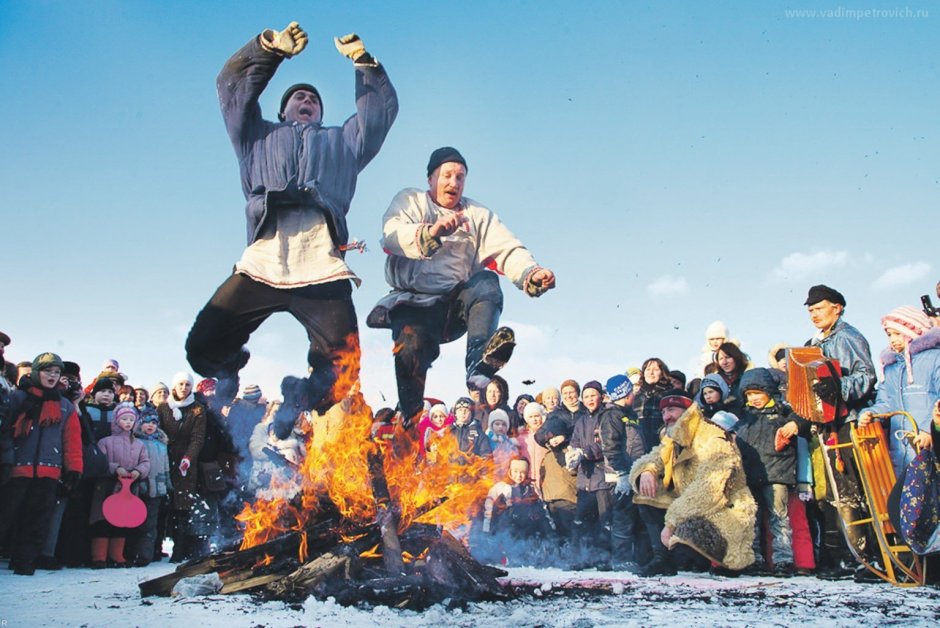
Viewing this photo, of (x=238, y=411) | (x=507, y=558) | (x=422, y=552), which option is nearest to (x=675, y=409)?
(x=507, y=558)

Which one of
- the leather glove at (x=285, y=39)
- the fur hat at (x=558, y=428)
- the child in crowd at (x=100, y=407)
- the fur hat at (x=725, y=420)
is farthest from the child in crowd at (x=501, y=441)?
the leather glove at (x=285, y=39)

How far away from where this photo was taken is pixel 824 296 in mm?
6516

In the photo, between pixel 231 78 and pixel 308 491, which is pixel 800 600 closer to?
pixel 308 491

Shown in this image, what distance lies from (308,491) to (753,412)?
4.11 m

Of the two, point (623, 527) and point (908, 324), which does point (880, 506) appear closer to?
point (908, 324)

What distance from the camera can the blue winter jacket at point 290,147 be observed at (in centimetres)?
494

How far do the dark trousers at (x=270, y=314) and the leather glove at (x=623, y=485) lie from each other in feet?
11.6

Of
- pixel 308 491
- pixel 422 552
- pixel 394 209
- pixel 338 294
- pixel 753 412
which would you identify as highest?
pixel 394 209

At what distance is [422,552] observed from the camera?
500cm

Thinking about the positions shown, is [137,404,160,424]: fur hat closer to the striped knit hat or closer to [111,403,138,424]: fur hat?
[111,403,138,424]: fur hat

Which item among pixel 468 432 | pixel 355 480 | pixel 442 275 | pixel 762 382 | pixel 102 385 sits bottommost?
pixel 355 480

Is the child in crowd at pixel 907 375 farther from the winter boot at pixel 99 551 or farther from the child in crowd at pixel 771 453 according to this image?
the winter boot at pixel 99 551

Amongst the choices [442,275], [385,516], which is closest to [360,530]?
[385,516]

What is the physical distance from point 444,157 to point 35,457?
433cm
